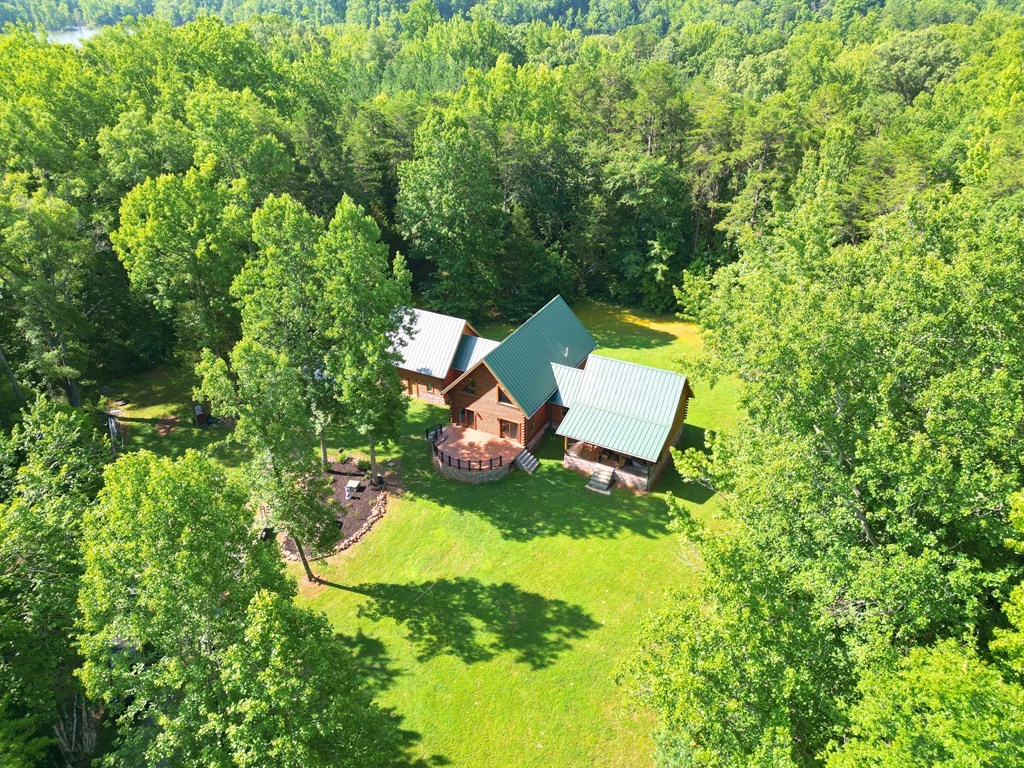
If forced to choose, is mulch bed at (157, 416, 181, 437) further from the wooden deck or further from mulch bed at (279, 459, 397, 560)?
the wooden deck

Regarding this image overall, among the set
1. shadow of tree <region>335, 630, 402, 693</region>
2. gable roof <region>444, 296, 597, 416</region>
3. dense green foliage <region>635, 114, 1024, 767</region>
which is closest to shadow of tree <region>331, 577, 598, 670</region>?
shadow of tree <region>335, 630, 402, 693</region>

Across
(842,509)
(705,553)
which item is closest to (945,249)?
(842,509)

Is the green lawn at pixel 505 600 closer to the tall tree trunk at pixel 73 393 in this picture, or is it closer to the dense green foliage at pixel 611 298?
the tall tree trunk at pixel 73 393

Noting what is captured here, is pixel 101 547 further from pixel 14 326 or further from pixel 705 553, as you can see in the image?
pixel 14 326

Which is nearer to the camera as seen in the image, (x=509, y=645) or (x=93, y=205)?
(x=509, y=645)

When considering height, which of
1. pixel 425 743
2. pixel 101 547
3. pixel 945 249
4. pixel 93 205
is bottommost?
pixel 425 743

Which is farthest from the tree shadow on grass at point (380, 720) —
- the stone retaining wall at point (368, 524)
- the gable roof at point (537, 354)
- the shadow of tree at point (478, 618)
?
the gable roof at point (537, 354)
